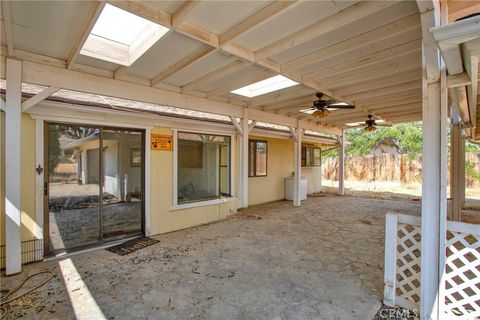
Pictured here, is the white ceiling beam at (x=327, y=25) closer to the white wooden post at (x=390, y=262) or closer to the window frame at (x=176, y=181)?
the white wooden post at (x=390, y=262)

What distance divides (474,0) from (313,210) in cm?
586

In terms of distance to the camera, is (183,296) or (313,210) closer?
(183,296)

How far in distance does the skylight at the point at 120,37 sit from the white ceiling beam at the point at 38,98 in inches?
28.9

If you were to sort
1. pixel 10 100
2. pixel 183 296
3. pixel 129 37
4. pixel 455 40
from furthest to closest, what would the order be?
pixel 129 37 < pixel 10 100 < pixel 183 296 < pixel 455 40

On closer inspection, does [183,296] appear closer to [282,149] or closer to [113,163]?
[113,163]

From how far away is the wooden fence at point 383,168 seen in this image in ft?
42.4

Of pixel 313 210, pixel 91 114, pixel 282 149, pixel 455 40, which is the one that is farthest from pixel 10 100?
pixel 282 149

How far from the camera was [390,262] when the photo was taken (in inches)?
101

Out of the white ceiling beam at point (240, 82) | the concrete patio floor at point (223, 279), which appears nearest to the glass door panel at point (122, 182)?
the concrete patio floor at point (223, 279)

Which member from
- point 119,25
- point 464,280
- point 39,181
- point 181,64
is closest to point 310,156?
point 181,64

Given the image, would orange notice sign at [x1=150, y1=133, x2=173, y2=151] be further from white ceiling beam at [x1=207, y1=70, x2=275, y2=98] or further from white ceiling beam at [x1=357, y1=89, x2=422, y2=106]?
white ceiling beam at [x1=357, y1=89, x2=422, y2=106]

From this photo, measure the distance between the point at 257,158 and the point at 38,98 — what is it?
5.92 meters

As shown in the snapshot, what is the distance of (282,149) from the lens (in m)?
9.09

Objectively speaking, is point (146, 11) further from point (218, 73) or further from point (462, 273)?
point (462, 273)
